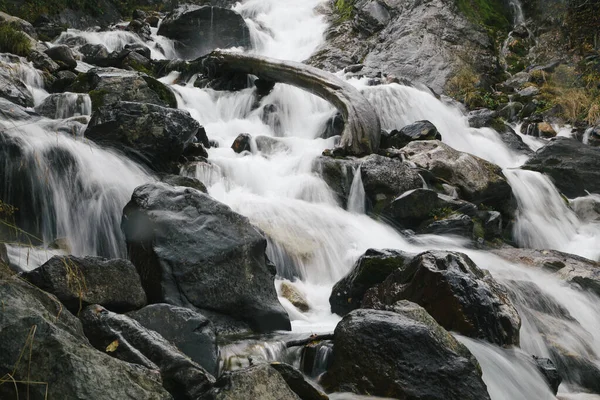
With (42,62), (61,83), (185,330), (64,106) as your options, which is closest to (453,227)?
(185,330)

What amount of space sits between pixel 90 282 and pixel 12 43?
8.44 meters

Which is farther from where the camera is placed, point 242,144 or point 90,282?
point 242,144

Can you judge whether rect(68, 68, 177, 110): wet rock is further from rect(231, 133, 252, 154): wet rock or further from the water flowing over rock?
the water flowing over rock

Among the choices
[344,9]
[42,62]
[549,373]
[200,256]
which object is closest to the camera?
[549,373]

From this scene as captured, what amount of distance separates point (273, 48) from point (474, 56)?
5991 millimetres

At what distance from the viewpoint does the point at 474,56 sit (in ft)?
55.7

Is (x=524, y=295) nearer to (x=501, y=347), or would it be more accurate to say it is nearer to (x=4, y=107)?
(x=501, y=347)

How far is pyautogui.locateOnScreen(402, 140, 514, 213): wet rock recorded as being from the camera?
9336 mm

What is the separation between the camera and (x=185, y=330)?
383 cm

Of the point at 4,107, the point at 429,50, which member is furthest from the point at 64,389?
the point at 429,50

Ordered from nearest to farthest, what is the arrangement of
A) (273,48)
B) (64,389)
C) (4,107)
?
(64,389)
(4,107)
(273,48)

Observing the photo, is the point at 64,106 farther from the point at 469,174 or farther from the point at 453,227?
the point at 469,174

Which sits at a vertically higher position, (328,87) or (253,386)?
(328,87)

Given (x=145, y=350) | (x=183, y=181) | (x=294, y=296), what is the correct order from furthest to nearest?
(x=183, y=181) → (x=294, y=296) → (x=145, y=350)
